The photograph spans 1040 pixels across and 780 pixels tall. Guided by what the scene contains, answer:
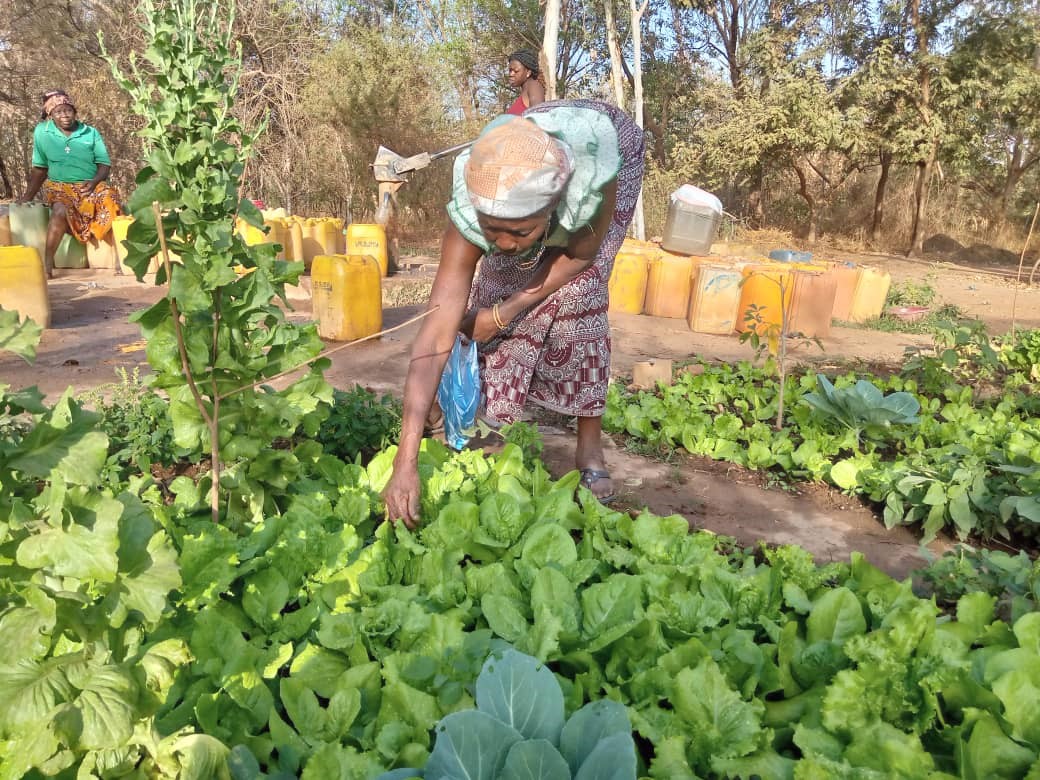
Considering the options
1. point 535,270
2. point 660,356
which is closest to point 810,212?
point 660,356

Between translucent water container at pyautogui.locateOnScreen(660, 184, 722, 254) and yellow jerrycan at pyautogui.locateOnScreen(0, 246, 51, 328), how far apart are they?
707cm

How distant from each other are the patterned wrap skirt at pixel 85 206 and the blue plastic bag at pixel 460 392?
6426 mm

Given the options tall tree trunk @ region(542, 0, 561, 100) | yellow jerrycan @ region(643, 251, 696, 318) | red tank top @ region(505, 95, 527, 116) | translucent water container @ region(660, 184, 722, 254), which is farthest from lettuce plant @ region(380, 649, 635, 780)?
tall tree trunk @ region(542, 0, 561, 100)

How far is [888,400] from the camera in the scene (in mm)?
3479

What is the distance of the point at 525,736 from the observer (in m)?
1.27

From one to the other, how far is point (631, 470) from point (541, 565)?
61.3 inches

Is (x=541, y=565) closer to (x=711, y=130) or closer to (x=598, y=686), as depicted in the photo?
(x=598, y=686)

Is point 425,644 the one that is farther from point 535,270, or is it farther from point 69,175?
point 69,175

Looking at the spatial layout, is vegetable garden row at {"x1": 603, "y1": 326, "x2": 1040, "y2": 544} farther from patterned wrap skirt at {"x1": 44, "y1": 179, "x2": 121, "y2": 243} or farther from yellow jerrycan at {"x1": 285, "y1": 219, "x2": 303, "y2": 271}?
patterned wrap skirt at {"x1": 44, "y1": 179, "x2": 121, "y2": 243}

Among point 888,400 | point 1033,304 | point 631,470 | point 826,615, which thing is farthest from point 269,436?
point 1033,304

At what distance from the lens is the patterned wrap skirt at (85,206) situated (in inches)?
289

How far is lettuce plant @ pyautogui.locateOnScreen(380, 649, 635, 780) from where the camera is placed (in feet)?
3.69

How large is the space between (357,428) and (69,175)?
6.21 metres

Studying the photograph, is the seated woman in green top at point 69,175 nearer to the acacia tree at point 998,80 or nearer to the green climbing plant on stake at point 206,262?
the green climbing plant on stake at point 206,262
